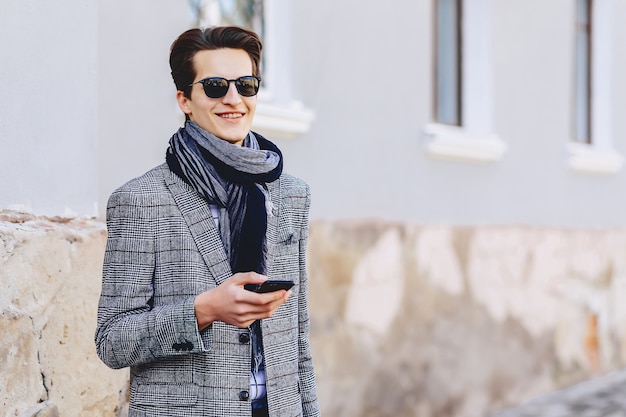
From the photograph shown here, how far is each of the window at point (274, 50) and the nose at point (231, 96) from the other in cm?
318

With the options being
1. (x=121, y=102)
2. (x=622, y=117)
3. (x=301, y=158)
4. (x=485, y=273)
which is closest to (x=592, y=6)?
(x=622, y=117)

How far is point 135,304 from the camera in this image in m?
2.20

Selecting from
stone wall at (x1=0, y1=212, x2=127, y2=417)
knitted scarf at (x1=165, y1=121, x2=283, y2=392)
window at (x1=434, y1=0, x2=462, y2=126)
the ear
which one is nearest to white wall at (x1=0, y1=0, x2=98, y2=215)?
stone wall at (x1=0, y1=212, x2=127, y2=417)

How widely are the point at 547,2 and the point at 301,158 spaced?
11.9 ft

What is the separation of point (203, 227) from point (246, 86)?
0.36 meters

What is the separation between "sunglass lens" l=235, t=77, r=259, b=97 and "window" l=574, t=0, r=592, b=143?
24.8 ft

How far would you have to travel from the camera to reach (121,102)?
4512mm

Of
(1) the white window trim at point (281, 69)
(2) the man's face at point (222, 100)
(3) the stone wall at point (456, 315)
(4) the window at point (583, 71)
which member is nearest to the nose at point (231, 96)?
(2) the man's face at point (222, 100)

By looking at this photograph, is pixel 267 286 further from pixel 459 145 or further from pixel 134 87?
pixel 459 145

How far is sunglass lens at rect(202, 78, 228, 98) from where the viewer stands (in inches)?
91.6

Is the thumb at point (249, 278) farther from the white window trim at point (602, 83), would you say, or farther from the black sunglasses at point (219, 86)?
the white window trim at point (602, 83)

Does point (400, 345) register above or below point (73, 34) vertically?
below

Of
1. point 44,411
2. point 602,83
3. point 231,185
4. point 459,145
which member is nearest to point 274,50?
point 459,145

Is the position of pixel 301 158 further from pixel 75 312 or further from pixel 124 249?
pixel 124 249
